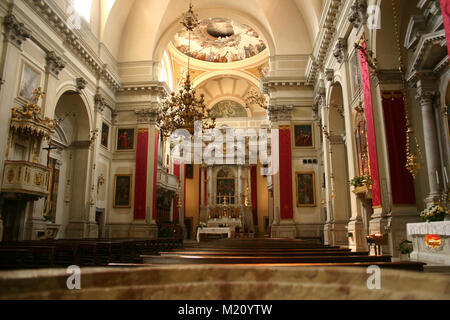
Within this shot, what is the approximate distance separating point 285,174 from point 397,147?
310 inches

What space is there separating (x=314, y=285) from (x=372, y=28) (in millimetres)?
7843

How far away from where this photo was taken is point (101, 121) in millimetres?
14547

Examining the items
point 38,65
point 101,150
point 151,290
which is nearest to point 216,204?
point 101,150

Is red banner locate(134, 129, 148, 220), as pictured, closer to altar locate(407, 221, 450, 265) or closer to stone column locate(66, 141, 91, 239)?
stone column locate(66, 141, 91, 239)

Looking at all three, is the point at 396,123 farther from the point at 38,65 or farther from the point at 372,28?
the point at 38,65

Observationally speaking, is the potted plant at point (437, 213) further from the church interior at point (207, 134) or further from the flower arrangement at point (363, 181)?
the flower arrangement at point (363, 181)

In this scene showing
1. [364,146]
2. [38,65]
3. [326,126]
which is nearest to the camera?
[364,146]

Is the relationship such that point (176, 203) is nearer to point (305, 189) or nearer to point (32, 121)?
point (305, 189)

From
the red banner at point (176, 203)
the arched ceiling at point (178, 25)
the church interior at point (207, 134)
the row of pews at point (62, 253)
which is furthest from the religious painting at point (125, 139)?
the row of pews at point (62, 253)

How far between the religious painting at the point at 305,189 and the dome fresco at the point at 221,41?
32.1 feet

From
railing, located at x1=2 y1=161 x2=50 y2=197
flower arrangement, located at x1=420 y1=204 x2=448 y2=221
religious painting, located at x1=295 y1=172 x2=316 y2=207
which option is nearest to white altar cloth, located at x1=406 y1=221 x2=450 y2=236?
flower arrangement, located at x1=420 y1=204 x2=448 y2=221

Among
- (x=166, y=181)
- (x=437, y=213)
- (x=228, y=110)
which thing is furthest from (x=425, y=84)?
(x=228, y=110)

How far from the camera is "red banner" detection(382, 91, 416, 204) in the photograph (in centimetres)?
682

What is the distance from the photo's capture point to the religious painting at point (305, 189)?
1451 centimetres
